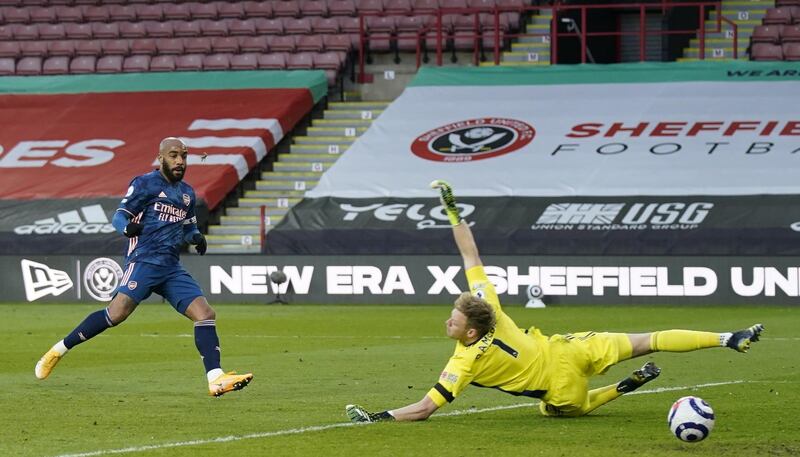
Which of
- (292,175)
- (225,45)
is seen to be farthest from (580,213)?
(225,45)

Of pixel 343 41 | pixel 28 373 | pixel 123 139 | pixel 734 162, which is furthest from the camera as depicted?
pixel 343 41

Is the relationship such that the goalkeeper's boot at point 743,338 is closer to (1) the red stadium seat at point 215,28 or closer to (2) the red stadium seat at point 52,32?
(1) the red stadium seat at point 215,28

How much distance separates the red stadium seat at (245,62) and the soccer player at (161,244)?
23.6 meters

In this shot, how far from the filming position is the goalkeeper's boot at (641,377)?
32.8 feet

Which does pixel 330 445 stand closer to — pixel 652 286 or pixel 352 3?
pixel 652 286

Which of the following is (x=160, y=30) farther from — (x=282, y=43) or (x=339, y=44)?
(x=339, y=44)

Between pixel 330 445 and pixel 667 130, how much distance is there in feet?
72.8

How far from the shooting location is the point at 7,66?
123 ft

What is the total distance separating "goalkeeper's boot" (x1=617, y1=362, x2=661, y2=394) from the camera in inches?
394

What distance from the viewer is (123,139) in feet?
109

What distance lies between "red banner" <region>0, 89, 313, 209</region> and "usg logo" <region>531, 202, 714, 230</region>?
763 centimetres

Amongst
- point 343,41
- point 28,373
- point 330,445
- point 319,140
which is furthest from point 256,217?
point 330,445

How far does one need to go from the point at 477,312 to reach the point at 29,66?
29.7 m

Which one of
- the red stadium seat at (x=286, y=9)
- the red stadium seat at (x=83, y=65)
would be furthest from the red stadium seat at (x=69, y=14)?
the red stadium seat at (x=286, y=9)
